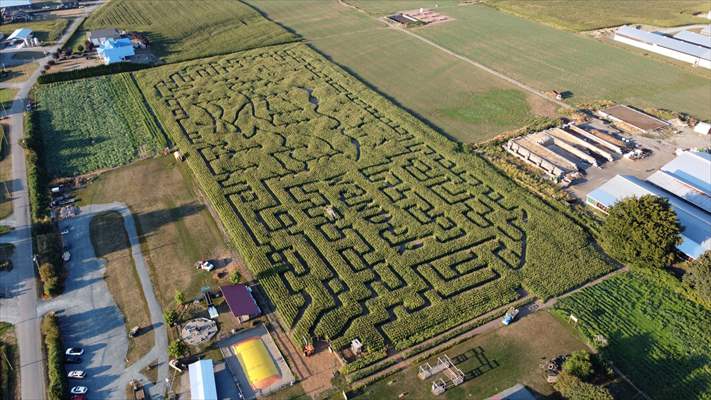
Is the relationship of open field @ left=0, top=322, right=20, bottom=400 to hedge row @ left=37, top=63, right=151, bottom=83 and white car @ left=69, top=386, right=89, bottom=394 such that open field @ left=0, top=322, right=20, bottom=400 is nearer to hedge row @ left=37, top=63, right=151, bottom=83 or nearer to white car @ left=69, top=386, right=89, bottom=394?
white car @ left=69, top=386, right=89, bottom=394

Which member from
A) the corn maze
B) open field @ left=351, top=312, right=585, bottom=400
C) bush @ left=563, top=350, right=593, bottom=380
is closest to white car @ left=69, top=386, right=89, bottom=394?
the corn maze

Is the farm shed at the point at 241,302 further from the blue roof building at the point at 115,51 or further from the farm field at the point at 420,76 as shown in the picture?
the blue roof building at the point at 115,51

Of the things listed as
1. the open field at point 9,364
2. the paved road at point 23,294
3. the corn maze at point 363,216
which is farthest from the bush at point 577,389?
the open field at point 9,364

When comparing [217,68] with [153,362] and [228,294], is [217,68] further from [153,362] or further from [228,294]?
[153,362]

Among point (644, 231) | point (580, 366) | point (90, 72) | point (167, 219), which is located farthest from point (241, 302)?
point (90, 72)

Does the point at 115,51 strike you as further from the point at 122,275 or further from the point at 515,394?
the point at 515,394

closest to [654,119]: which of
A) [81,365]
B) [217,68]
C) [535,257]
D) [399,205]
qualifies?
[535,257]

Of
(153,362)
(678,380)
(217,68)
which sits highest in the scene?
(217,68)
